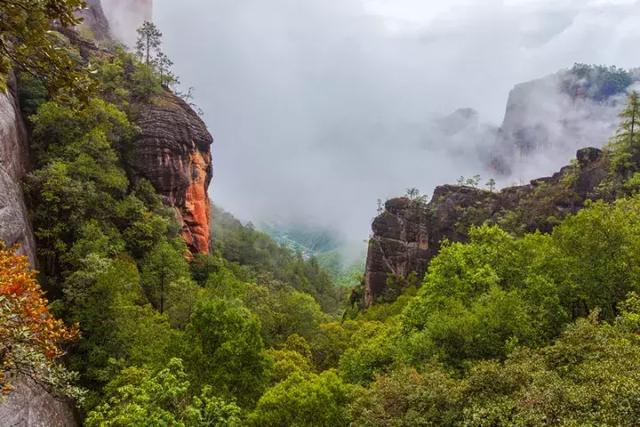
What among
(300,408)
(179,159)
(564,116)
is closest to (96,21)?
(179,159)

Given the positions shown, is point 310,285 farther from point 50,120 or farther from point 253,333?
point 253,333

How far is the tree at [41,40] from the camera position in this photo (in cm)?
609

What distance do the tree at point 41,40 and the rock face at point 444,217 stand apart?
6630 centimetres

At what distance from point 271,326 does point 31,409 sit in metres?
25.7

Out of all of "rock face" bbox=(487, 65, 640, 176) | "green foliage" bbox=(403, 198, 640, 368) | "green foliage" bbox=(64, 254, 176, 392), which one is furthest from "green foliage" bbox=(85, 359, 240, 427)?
"rock face" bbox=(487, 65, 640, 176)

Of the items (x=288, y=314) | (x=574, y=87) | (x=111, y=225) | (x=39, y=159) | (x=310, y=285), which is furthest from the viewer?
(x=574, y=87)

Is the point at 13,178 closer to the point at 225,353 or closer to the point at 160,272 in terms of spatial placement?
the point at 160,272

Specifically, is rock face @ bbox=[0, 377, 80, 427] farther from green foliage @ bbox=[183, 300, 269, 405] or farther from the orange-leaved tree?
the orange-leaved tree

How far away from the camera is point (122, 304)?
3034 cm

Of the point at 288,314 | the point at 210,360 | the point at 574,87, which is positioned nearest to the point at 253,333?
the point at 210,360

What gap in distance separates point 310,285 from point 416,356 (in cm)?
9400

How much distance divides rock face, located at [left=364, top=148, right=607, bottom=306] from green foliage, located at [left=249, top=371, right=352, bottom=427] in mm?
51583

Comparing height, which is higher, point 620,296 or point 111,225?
point 111,225

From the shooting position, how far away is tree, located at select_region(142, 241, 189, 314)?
1695 inches
